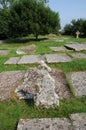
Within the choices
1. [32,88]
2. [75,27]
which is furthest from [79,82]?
[75,27]

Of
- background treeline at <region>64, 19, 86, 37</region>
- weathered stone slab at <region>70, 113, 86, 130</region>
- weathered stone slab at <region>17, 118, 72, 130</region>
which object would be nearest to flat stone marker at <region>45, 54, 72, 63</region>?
weathered stone slab at <region>70, 113, 86, 130</region>

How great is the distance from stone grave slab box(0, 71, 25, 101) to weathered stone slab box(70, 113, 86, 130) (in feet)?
5.59

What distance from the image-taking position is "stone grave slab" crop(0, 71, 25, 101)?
5.40 metres

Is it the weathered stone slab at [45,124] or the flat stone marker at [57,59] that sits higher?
the flat stone marker at [57,59]

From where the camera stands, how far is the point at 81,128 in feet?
12.2

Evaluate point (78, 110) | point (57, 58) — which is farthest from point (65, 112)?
point (57, 58)

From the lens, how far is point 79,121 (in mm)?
3910

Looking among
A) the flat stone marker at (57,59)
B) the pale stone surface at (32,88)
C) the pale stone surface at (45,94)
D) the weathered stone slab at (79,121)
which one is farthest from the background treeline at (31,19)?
the weathered stone slab at (79,121)

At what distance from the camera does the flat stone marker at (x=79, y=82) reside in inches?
207

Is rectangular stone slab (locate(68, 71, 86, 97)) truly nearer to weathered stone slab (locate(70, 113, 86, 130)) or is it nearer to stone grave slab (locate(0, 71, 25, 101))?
weathered stone slab (locate(70, 113, 86, 130))

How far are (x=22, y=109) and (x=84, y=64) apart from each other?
10.8 ft

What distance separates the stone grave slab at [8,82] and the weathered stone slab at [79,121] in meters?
1.70

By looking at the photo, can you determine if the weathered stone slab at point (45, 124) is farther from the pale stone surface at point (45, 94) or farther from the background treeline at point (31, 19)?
the background treeline at point (31, 19)

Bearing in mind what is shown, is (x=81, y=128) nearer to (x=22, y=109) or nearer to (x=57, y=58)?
(x=22, y=109)
